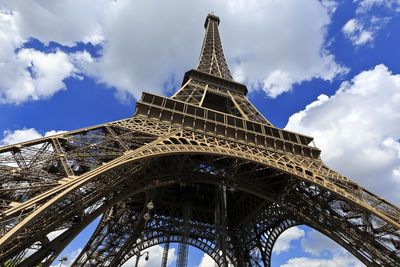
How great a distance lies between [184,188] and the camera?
24.8 meters

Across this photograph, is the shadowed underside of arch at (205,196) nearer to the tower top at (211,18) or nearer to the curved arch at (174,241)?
the curved arch at (174,241)

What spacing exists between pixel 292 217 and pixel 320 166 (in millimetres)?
4901

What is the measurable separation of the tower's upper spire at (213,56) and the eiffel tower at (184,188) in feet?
13.9

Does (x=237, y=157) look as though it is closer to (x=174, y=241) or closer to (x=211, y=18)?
(x=174, y=241)

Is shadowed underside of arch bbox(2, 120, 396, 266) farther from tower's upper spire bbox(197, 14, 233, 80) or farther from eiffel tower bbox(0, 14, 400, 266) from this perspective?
tower's upper spire bbox(197, 14, 233, 80)

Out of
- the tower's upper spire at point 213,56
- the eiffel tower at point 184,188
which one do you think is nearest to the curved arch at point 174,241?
the eiffel tower at point 184,188

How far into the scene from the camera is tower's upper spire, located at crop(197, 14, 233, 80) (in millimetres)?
33088

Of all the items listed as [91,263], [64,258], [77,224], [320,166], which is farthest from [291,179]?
[64,258]

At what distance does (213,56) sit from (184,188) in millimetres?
18738

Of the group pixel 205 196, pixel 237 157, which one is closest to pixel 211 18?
pixel 205 196

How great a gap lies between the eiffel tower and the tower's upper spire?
13.9ft

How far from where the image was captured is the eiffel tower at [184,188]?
9.99 m

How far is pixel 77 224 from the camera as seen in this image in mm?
12781

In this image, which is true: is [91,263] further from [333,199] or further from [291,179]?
[333,199]
